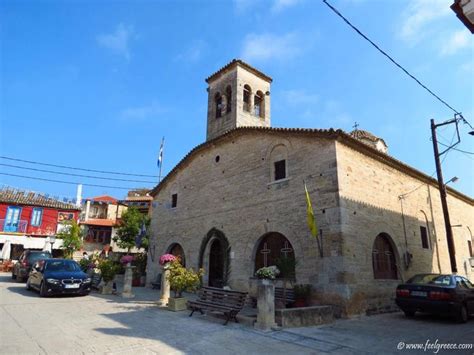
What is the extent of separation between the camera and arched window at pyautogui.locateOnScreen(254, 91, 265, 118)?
1812cm

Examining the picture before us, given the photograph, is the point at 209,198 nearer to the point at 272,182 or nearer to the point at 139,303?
the point at 272,182

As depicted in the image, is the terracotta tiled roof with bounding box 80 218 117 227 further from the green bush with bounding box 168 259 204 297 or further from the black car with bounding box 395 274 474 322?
the black car with bounding box 395 274 474 322

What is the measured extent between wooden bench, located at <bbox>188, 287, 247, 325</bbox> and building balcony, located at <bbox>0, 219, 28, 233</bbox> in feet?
85.7

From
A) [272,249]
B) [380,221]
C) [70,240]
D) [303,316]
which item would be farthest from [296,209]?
[70,240]

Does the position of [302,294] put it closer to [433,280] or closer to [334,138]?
[433,280]

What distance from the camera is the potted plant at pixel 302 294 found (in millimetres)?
9773

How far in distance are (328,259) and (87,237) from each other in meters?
31.8

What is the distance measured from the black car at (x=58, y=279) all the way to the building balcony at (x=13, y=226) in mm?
19153

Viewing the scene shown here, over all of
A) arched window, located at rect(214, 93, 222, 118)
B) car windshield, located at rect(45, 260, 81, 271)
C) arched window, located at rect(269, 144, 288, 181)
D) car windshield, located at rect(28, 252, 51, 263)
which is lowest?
car windshield, located at rect(45, 260, 81, 271)

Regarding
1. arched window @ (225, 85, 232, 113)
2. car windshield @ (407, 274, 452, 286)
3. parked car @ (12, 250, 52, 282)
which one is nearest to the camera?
car windshield @ (407, 274, 452, 286)

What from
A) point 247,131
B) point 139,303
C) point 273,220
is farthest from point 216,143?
point 139,303

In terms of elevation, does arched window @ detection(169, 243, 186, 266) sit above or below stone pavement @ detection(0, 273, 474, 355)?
above

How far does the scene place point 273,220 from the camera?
471 inches

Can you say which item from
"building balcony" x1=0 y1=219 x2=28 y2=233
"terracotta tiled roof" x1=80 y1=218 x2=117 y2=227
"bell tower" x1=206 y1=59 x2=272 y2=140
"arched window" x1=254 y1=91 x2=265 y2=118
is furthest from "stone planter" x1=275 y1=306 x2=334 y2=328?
"terracotta tiled roof" x1=80 y1=218 x2=117 y2=227
